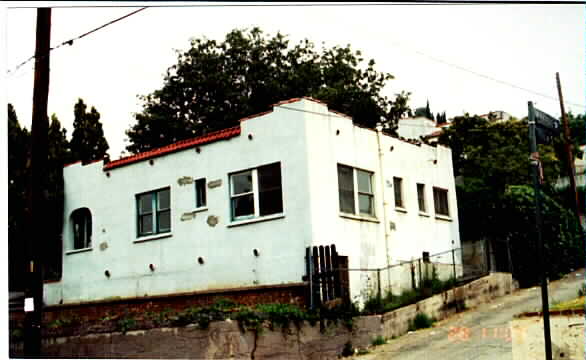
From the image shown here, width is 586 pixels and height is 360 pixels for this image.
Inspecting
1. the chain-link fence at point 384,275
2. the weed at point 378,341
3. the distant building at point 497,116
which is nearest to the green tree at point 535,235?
the chain-link fence at point 384,275

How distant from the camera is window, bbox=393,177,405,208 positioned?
39.9 ft

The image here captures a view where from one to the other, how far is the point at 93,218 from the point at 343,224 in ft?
14.5

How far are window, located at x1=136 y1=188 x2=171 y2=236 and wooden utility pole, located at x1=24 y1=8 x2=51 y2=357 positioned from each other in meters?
3.17

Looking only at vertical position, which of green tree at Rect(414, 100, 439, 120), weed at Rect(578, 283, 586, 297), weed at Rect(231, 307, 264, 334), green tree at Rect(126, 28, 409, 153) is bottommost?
weed at Rect(231, 307, 264, 334)

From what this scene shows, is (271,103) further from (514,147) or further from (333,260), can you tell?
(514,147)

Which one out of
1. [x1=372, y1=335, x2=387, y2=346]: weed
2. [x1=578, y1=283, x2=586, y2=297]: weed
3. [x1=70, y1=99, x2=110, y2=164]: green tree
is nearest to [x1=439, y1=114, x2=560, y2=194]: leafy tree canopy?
[x1=578, y1=283, x2=586, y2=297]: weed

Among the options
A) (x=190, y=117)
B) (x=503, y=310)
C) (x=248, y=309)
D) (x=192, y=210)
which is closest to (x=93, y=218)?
(x=192, y=210)

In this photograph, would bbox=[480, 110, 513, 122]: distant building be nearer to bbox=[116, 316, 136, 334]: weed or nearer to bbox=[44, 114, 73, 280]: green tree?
bbox=[116, 316, 136, 334]: weed

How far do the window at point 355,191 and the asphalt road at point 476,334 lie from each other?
2.10 meters

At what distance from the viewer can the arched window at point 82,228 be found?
504 inches

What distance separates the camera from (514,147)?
1129cm

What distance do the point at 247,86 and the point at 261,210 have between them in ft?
11.7
